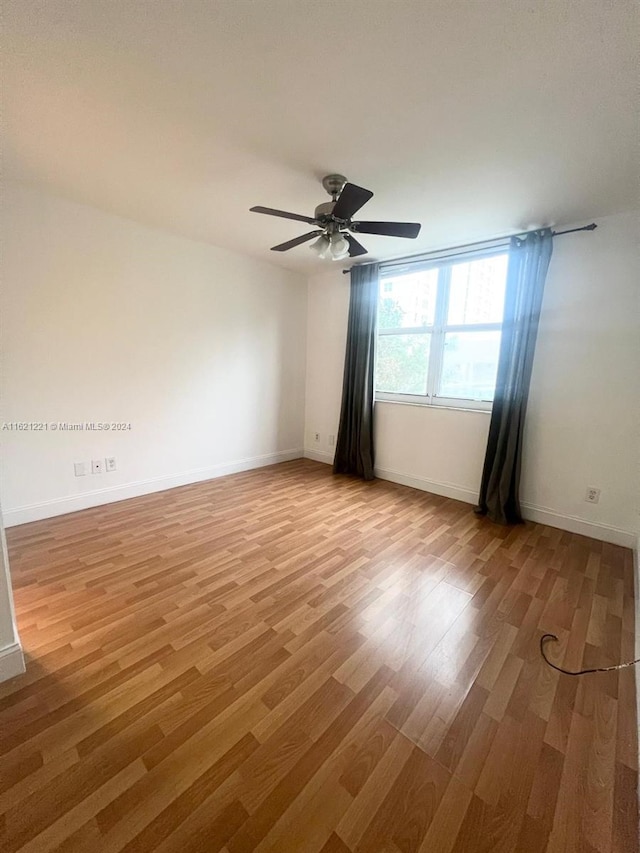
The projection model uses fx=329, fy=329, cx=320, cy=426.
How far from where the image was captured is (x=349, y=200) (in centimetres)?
173

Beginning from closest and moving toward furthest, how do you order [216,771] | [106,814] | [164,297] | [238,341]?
[106,814] → [216,771] → [164,297] → [238,341]

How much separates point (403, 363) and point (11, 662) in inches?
140

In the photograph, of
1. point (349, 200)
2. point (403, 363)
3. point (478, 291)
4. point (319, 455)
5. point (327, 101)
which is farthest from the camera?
point (319, 455)

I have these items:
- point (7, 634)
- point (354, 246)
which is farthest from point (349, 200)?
point (7, 634)

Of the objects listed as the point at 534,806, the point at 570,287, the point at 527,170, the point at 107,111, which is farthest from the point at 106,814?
the point at 570,287

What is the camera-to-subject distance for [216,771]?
1.05 meters

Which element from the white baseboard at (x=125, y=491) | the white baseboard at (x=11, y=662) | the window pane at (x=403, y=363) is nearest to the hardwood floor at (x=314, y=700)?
the white baseboard at (x=11, y=662)

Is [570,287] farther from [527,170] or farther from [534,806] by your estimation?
[534,806]

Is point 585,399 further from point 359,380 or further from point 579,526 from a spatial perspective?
point 359,380

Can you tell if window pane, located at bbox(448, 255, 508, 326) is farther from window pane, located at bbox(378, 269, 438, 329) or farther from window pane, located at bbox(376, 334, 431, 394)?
window pane, located at bbox(376, 334, 431, 394)

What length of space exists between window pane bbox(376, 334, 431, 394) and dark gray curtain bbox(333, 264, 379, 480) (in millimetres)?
167

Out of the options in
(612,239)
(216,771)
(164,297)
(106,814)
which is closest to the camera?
(106,814)

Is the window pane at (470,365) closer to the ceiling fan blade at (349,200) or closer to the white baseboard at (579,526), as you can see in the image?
the white baseboard at (579,526)

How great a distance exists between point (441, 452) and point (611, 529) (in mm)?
1414
